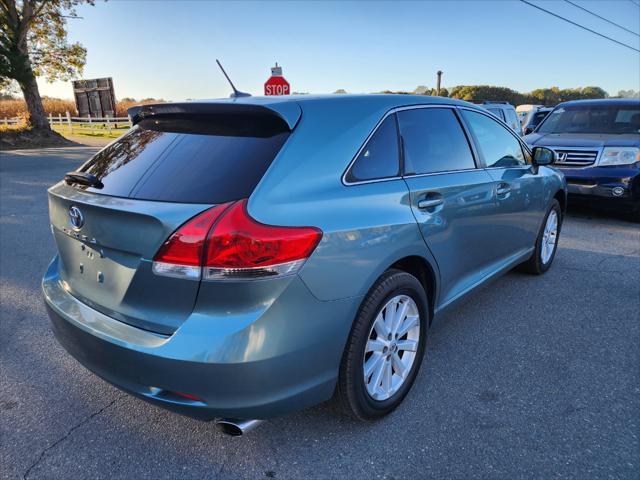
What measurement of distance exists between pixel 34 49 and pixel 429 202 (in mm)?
26980

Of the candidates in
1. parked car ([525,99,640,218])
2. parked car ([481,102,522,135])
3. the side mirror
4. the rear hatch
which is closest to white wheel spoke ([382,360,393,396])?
the rear hatch

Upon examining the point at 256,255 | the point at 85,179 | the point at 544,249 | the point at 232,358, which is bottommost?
the point at 544,249

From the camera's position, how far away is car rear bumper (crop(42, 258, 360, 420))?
6.10ft

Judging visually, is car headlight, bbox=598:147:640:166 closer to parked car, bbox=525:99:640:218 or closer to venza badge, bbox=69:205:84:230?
parked car, bbox=525:99:640:218

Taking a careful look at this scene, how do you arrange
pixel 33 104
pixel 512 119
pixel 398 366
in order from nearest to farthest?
pixel 398 366 → pixel 512 119 → pixel 33 104

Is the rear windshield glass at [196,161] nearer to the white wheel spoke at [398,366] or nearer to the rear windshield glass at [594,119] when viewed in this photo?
the white wheel spoke at [398,366]

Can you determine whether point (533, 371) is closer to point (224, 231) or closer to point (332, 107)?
point (332, 107)

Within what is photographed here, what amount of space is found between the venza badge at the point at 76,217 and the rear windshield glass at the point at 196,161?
0.41 ft

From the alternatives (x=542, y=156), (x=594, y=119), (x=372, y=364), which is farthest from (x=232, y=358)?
(x=594, y=119)

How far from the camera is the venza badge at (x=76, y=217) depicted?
7.34 ft

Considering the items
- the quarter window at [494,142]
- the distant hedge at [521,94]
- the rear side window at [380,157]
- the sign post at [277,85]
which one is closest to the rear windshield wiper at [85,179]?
the rear side window at [380,157]

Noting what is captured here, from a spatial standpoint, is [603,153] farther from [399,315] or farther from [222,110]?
[222,110]

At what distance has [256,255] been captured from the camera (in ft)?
6.11

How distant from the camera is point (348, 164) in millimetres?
2324
